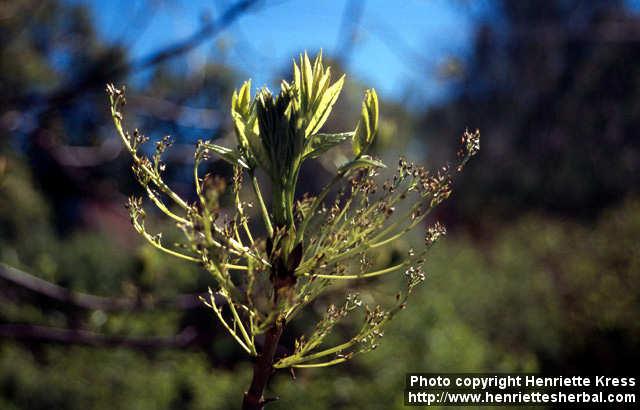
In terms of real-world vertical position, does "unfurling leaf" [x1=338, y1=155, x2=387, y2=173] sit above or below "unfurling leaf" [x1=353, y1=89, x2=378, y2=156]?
below

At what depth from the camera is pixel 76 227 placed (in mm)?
14180

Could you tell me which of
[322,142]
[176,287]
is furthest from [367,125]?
[176,287]

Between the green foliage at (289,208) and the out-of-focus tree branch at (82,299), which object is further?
the out-of-focus tree branch at (82,299)

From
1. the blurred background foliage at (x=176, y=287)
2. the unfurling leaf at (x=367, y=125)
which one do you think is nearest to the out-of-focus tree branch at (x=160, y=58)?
the blurred background foliage at (x=176, y=287)

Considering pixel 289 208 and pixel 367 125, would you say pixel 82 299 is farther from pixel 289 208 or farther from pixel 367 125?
pixel 367 125

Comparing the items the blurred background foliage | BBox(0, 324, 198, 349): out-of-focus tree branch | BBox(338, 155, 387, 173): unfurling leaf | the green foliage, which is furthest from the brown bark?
BBox(0, 324, 198, 349): out-of-focus tree branch

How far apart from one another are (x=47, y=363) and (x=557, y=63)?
1873 centimetres

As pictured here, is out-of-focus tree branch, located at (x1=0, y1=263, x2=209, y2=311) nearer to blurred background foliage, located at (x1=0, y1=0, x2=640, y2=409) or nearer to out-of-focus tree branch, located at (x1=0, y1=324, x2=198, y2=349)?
blurred background foliage, located at (x1=0, y1=0, x2=640, y2=409)

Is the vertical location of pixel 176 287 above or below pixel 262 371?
above

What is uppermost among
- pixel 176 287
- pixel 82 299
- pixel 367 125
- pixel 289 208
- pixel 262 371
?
pixel 176 287

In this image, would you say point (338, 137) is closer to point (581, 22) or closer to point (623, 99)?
point (623, 99)

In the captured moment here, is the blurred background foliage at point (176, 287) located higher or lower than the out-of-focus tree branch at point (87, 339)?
higher

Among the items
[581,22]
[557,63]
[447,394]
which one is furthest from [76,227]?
[581,22]

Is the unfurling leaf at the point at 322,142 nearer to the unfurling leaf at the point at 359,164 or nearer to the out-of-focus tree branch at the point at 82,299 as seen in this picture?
the unfurling leaf at the point at 359,164
